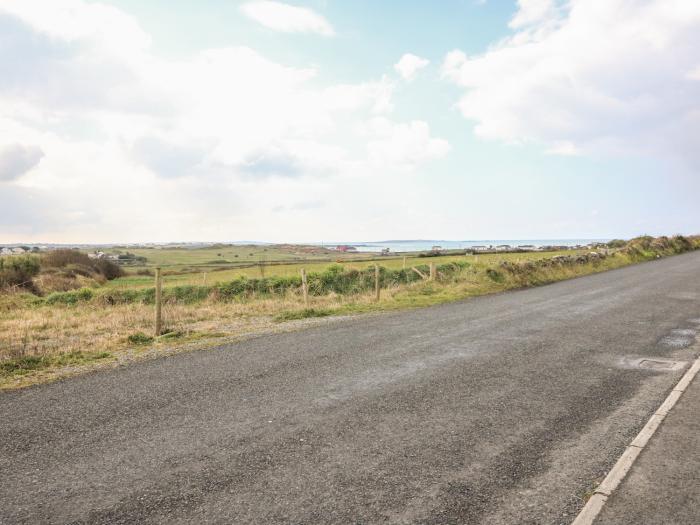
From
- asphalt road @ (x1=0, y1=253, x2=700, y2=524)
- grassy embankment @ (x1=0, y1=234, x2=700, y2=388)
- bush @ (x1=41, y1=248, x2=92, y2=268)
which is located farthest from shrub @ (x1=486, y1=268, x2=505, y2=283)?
bush @ (x1=41, y1=248, x2=92, y2=268)

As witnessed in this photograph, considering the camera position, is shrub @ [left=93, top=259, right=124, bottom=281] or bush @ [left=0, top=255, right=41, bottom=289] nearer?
bush @ [left=0, top=255, right=41, bottom=289]

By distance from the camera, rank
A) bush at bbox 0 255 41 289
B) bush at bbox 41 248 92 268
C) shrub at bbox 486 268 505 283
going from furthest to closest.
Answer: bush at bbox 41 248 92 268
bush at bbox 0 255 41 289
shrub at bbox 486 268 505 283

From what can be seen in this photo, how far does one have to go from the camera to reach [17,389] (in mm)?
8594

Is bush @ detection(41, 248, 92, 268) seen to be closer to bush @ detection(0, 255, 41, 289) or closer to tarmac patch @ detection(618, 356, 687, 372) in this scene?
bush @ detection(0, 255, 41, 289)

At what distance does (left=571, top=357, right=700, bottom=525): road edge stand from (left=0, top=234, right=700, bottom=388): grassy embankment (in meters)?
9.93

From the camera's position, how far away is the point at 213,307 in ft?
77.4

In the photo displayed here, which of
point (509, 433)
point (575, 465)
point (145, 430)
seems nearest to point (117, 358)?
point (145, 430)

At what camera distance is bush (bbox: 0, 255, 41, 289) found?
41688 mm

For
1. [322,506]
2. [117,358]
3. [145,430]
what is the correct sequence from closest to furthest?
[322,506]
[145,430]
[117,358]

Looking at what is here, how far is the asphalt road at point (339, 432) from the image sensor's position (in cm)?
439

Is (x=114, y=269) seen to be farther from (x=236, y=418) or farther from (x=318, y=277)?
(x=236, y=418)

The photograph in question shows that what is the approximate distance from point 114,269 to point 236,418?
6585 cm

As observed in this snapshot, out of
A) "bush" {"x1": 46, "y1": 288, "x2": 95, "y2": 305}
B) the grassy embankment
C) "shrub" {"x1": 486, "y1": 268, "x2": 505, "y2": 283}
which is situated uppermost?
"shrub" {"x1": 486, "y1": 268, "x2": 505, "y2": 283}

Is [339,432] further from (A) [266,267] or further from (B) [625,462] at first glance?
(A) [266,267]
